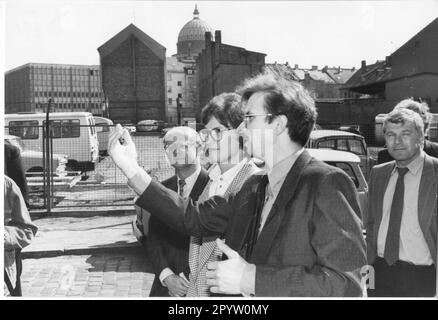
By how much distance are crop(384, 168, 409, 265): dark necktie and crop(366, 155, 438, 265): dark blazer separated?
0.09m

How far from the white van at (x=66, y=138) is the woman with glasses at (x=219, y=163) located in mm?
6307

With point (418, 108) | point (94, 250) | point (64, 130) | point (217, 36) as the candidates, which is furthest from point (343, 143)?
point (217, 36)

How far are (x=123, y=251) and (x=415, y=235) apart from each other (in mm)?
4445

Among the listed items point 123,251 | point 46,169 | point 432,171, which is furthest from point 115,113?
point 432,171

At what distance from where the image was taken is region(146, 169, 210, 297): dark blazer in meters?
2.54

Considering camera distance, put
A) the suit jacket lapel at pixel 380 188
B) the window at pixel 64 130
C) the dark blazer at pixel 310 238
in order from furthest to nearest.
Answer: the window at pixel 64 130, the suit jacket lapel at pixel 380 188, the dark blazer at pixel 310 238

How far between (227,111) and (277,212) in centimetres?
102

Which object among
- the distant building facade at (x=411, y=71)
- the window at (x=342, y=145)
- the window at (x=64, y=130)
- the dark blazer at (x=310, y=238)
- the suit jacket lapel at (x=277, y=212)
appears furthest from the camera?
the window at (x=64, y=130)

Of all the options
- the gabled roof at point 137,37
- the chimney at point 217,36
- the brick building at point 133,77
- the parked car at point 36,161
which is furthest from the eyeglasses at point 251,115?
the brick building at point 133,77

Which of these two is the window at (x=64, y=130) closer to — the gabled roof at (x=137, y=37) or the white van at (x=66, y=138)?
the white van at (x=66, y=138)

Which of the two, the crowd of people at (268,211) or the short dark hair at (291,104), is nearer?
the crowd of people at (268,211)

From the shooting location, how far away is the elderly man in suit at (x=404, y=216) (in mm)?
2500

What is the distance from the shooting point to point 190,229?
1.85 meters

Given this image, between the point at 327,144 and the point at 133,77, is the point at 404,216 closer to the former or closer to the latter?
the point at 327,144
